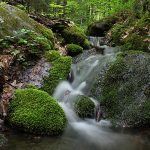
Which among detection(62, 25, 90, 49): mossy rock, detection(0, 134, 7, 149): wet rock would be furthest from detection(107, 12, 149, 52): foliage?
detection(0, 134, 7, 149): wet rock

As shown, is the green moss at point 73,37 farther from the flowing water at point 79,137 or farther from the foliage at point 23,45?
the flowing water at point 79,137

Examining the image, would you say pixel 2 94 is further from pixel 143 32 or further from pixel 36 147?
pixel 143 32

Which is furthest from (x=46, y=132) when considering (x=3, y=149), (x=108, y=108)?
(x=108, y=108)

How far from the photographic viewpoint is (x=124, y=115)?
292 inches

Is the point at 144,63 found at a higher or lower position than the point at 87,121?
higher

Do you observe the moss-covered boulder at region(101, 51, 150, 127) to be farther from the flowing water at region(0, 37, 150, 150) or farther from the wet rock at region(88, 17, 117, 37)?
the wet rock at region(88, 17, 117, 37)

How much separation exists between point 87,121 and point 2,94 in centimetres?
203

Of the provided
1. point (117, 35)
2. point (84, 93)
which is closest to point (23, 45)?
point (84, 93)

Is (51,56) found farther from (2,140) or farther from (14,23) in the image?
(2,140)

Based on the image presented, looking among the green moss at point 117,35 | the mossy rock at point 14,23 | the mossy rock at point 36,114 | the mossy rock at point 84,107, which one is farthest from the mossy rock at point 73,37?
the mossy rock at point 36,114

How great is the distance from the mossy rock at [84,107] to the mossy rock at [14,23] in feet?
10.0

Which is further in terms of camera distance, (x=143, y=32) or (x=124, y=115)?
(x=143, y=32)

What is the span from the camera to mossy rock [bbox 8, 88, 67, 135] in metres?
6.54

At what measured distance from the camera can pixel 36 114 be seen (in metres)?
6.70
